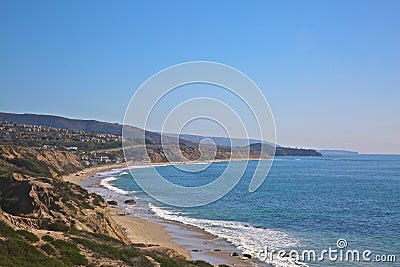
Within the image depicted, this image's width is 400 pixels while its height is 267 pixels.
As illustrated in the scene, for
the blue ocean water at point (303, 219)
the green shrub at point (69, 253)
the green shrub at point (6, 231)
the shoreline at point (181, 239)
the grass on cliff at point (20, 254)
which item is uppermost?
the green shrub at point (6, 231)

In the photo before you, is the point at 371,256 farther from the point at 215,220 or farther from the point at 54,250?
the point at 54,250

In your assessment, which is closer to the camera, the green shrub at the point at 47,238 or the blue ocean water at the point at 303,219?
the green shrub at the point at 47,238

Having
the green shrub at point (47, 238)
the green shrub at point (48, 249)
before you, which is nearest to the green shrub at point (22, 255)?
the green shrub at point (48, 249)

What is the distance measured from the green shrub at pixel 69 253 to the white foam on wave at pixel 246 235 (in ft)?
45.1

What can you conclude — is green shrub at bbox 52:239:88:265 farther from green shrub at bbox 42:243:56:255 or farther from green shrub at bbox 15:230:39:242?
green shrub at bbox 15:230:39:242

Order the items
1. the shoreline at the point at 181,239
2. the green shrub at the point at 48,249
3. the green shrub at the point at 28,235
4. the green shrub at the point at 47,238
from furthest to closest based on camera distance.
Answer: the shoreline at the point at 181,239
the green shrub at the point at 47,238
the green shrub at the point at 28,235
the green shrub at the point at 48,249

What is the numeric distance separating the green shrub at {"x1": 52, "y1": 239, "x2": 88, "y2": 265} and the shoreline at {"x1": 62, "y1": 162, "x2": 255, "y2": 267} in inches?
306

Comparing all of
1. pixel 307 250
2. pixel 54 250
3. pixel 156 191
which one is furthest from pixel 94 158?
pixel 54 250

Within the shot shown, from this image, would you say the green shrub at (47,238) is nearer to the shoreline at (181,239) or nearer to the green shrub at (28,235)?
the green shrub at (28,235)

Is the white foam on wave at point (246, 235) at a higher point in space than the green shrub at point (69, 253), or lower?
lower

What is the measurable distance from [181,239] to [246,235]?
5.59m

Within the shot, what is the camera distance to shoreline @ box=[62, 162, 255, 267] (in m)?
25.9

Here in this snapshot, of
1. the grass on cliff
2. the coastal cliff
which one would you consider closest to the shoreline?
the coastal cliff

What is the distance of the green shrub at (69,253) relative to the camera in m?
14.4
